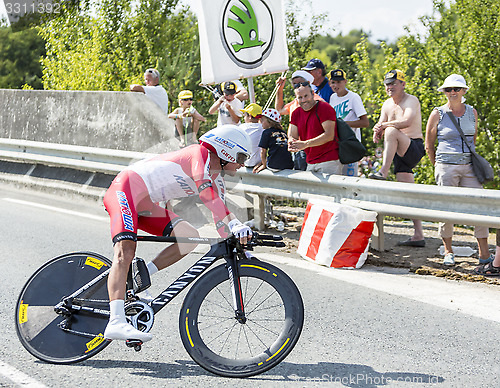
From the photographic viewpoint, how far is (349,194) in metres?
7.96

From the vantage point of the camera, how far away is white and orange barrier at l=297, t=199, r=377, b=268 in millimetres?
7395

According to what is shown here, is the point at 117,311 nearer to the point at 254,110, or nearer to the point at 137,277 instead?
the point at 137,277

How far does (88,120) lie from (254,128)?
12.0ft

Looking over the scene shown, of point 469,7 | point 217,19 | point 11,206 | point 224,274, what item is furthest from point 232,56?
point 469,7

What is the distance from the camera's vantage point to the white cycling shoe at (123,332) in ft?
14.8

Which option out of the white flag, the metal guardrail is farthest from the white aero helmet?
the white flag

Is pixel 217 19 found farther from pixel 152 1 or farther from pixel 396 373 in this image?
pixel 152 1

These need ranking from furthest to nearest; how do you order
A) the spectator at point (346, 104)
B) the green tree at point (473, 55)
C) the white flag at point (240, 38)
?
the green tree at point (473, 55) < the white flag at point (240, 38) < the spectator at point (346, 104)

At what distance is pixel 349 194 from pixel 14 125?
7566 mm

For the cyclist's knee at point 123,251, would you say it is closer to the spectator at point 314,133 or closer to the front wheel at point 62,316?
the front wheel at point 62,316

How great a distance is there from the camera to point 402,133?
27.7 ft

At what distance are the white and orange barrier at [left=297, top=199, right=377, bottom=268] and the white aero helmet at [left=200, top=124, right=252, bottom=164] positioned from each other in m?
3.01

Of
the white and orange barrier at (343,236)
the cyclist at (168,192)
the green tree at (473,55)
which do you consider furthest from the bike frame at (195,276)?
the green tree at (473,55)

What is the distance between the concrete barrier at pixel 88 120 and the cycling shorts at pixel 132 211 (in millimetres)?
5126
